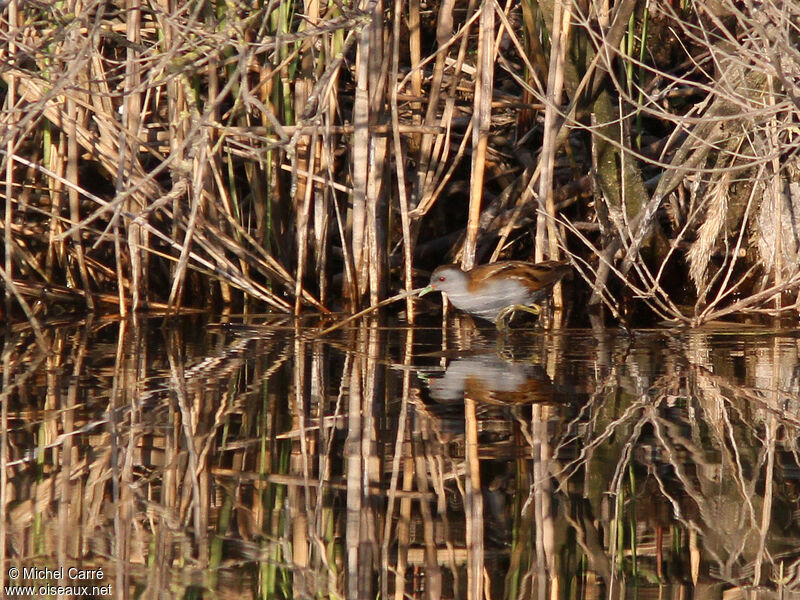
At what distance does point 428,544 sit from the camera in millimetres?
3223

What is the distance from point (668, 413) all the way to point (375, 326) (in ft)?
7.94

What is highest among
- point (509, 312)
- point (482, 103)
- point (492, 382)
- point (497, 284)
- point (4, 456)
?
point (482, 103)

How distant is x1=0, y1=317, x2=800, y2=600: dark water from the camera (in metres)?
3.07

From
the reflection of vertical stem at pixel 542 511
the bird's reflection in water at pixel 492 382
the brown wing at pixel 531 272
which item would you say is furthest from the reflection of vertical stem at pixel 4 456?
the brown wing at pixel 531 272

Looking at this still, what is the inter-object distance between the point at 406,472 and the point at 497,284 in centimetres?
288

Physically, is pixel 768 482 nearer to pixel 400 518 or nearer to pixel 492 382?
pixel 400 518

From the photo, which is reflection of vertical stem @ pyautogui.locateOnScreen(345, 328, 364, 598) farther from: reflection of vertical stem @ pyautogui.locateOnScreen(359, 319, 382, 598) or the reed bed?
the reed bed

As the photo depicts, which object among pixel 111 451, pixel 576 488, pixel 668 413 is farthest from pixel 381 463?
pixel 668 413

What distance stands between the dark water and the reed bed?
101cm

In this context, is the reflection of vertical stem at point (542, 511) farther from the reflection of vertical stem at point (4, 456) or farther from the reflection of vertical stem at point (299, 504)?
the reflection of vertical stem at point (4, 456)

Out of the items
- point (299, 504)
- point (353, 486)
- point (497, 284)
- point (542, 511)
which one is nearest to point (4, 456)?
point (299, 504)

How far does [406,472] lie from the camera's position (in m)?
3.83

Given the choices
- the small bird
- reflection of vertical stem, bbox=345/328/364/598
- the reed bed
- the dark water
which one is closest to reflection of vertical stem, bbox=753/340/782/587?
the dark water

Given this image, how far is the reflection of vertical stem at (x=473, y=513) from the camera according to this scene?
300 centimetres
